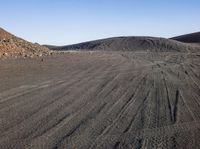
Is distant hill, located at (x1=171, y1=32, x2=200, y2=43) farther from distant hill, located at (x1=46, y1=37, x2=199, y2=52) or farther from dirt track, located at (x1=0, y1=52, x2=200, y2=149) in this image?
dirt track, located at (x1=0, y1=52, x2=200, y2=149)

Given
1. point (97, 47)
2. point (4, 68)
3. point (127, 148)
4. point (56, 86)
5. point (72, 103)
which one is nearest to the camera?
point (127, 148)

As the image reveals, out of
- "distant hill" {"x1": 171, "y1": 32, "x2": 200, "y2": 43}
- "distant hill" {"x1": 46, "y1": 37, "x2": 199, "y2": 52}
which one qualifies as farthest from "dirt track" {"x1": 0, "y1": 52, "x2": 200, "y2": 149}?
"distant hill" {"x1": 171, "y1": 32, "x2": 200, "y2": 43}

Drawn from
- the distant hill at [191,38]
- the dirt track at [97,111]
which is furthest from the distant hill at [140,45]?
the dirt track at [97,111]

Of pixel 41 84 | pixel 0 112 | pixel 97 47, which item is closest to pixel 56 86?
pixel 41 84

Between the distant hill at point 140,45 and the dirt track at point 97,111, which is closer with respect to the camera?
the dirt track at point 97,111

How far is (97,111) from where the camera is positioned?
12.6 metres

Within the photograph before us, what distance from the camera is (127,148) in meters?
9.05

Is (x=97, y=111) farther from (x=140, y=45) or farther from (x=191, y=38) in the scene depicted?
(x=191, y=38)

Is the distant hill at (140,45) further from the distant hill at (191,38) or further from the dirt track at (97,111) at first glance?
the dirt track at (97,111)

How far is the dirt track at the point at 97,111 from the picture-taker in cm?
960

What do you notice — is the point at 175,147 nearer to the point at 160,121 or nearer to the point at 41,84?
the point at 160,121

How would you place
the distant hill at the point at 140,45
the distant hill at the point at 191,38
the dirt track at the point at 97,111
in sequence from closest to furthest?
the dirt track at the point at 97,111 → the distant hill at the point at 140,45 → the distant hill at the point at 191,38

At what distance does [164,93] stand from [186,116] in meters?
3.99

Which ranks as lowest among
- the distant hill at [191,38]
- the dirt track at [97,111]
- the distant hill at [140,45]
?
the distant hill at [191,38]
